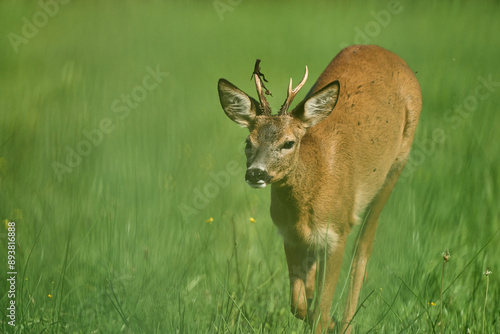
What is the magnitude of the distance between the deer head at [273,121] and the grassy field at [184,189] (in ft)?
2.16

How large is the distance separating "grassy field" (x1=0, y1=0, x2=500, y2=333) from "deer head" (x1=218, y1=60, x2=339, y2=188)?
26.0 inches

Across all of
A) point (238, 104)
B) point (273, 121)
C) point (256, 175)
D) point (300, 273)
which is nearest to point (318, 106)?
point (273, 121)

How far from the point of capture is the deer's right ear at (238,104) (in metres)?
4.38

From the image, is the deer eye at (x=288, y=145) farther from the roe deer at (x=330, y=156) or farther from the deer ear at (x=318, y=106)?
the deer ear at (x=318, y=106)

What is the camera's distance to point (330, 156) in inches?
195

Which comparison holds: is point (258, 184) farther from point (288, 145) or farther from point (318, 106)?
point (318, 106)

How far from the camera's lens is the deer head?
13.9 ft

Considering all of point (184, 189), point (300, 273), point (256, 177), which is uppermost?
point (256, 177)

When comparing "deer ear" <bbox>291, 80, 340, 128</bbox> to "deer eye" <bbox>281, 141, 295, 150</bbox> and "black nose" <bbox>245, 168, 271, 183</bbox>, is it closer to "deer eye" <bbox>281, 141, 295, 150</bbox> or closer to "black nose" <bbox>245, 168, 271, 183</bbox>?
"deer eye" <bbox>281, 141, 295, 150</bbox>

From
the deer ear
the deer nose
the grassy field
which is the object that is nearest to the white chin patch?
the deer nose

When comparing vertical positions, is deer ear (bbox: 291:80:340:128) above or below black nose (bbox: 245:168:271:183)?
above


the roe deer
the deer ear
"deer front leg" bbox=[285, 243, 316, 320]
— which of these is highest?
the deer ear

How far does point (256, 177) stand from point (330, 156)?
1.11 m

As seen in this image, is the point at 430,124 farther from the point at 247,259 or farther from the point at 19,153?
the point at 19,153
